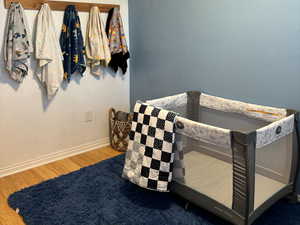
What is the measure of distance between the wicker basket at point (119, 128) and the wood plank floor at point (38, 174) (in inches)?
3.6

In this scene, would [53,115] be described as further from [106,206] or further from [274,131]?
[274,131]

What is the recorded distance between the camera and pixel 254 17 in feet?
6.77

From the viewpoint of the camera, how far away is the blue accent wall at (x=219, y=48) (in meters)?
1.97

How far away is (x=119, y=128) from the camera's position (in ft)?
9.55

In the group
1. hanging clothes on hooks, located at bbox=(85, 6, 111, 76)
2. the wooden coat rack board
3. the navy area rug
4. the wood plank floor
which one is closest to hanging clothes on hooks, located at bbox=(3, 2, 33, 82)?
the wooden coat rack board

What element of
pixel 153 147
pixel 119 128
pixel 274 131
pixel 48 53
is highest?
pixel 48 53

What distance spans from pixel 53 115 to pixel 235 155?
1734 millimetres

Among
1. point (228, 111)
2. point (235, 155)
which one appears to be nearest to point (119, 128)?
point (228, 111)

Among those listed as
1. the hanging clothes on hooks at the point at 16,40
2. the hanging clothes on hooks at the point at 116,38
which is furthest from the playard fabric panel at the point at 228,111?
the hanging clothes on hooks at the point at 16,40

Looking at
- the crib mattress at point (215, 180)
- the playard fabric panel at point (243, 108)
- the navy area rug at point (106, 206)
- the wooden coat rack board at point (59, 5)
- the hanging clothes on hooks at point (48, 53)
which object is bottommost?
the navy area rug at point (106, 206)

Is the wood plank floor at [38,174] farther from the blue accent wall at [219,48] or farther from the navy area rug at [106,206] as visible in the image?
the blue accent wall at [219,48]

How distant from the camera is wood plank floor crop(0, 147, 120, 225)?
2027mm

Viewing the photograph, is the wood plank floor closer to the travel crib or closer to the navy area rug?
the navy area rug

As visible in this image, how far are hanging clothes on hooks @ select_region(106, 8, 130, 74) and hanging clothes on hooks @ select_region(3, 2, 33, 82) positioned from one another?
784mm
